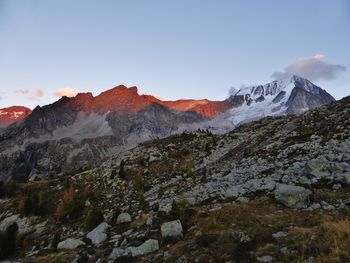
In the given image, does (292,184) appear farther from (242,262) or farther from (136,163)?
(136,163)

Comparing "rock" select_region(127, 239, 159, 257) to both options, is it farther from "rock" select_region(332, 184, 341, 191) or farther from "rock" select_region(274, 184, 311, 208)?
"rock" select_region(332, 184, 341, 191)

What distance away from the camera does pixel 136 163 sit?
48.2 meters

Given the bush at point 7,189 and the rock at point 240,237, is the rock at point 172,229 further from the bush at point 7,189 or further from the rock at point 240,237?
the bush at point 7,189

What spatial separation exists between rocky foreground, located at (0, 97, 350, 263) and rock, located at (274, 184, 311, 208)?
0.19ft

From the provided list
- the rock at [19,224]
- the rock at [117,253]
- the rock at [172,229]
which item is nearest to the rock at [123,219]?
the rock at [172,229]

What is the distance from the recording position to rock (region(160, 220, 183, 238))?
18172 mm

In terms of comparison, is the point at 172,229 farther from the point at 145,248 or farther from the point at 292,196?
the point at 292,196

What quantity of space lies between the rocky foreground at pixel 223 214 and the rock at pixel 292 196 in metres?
0.06

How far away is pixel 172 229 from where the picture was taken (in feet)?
60.6

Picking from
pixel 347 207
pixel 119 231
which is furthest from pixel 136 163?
pixel 347 207

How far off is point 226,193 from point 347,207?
7682 mm

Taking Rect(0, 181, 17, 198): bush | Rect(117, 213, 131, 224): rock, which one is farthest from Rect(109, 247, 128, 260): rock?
Rect(0, 181, 17, 198): bush

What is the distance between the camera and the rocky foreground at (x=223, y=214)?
14637 mm

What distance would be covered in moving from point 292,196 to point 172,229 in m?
6.76
